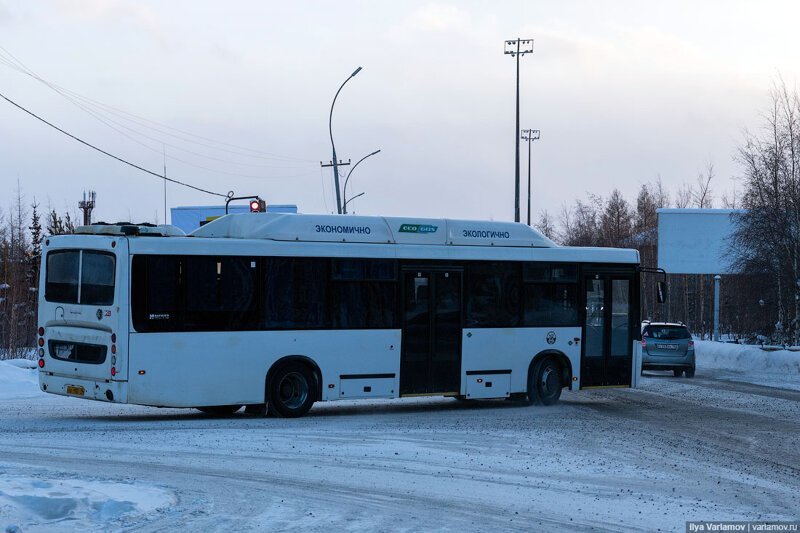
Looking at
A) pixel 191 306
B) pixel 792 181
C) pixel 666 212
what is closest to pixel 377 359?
pixel 191 306

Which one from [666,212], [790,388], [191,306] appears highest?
[666,212]

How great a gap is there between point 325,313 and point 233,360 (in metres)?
1.84

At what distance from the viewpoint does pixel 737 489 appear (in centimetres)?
1115

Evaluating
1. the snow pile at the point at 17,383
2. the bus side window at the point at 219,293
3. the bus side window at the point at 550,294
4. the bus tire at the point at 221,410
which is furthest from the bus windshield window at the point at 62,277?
the bus side window at the point at 550,294

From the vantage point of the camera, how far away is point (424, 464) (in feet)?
41.1

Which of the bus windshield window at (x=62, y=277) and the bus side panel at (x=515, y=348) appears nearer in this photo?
the bus windshield window at (x=62, y=277)

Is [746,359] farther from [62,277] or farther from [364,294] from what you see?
[62,277]

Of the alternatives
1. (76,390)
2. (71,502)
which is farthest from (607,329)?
(71,502)

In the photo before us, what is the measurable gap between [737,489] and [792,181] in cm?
3763

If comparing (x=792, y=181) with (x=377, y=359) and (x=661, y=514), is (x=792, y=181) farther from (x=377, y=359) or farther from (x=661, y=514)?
(x=661, y=514)

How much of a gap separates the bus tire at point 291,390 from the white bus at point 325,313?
0.02 metres

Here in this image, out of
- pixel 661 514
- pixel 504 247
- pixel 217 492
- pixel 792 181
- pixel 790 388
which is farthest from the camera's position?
pixel 792 181

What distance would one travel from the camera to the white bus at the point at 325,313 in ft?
53.6

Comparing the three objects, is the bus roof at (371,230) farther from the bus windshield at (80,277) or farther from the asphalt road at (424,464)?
the asphalt road at (424,464)
